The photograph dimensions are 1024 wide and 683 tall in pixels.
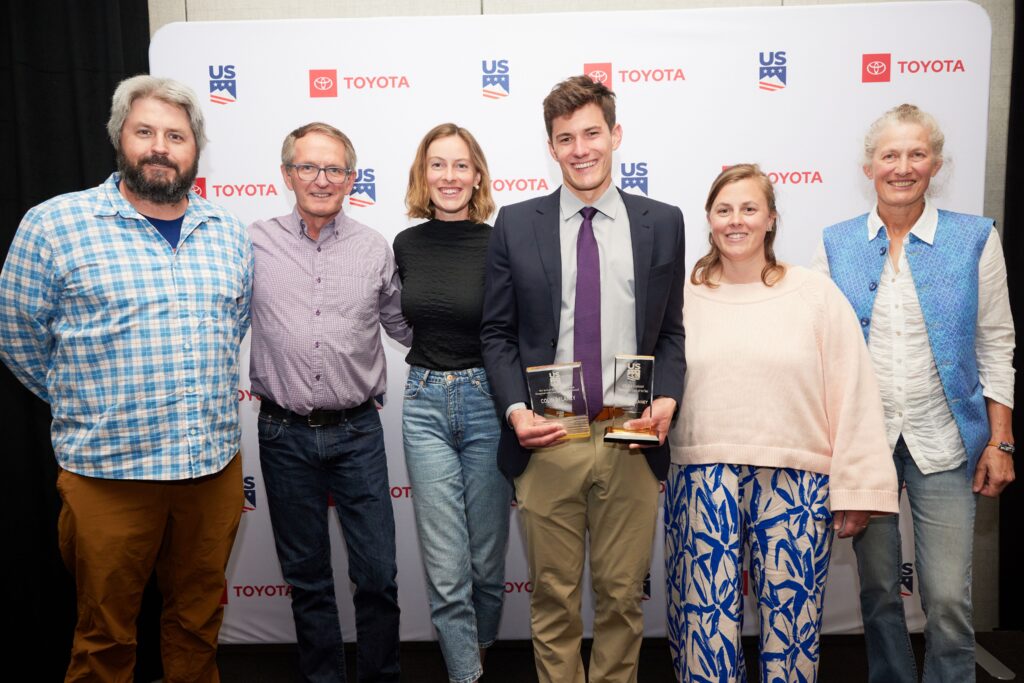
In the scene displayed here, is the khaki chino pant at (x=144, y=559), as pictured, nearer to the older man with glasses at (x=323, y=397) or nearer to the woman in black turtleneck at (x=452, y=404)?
the older man with glasses at (x=323, y=397)

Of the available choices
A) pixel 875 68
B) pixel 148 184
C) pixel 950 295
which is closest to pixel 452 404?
pixel 148 184

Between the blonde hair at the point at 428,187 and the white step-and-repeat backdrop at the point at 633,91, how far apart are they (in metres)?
0.67

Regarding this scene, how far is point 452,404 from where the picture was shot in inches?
90.0

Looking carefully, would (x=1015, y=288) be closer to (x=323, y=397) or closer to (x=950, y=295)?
(x=950, y=295)

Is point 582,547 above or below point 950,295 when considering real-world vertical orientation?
below

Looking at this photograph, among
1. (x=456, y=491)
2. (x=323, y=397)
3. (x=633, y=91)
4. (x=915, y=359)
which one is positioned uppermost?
(x=633, y=91)

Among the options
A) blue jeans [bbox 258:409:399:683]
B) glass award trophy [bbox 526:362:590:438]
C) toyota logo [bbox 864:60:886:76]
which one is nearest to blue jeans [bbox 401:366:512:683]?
blue jeans [bbox 258:409:399:683]

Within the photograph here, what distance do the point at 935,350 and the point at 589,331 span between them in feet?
3.69

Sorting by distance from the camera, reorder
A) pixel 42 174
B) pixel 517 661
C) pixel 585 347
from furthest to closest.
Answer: pixel 517 661
pixel 42 174
pixel 585 347

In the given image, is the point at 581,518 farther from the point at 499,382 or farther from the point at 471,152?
the point at 471,152

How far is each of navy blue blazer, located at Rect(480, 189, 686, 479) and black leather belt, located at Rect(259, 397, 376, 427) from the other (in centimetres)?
56

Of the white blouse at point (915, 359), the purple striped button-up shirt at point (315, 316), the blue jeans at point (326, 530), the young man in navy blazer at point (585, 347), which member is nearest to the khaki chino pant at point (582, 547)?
the young man in navy blazer at point (585, 347)

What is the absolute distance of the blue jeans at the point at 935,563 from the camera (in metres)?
2.15

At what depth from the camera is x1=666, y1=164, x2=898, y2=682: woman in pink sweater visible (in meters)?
1.93
